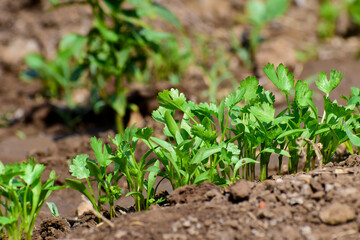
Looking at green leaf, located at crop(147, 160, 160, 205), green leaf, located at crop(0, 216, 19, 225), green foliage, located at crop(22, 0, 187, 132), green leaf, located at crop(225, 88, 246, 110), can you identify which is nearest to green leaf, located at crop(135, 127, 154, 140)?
green leaf, located at crop(147, 160, 160, 205)

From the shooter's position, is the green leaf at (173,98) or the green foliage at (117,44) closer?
the green leaf at (173,98)

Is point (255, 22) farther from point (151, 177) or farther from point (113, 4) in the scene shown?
point (151, 177)

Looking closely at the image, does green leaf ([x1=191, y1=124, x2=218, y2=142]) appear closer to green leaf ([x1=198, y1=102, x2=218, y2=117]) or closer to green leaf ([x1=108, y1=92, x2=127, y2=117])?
green leaf ([x1=198, y1=102, x2=218, y2=117])

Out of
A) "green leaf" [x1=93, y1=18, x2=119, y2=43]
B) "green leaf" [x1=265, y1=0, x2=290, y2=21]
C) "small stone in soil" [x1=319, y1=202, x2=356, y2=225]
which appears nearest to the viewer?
"small stone in soil" [x1=319, y1=202, x2=356, y2=225]

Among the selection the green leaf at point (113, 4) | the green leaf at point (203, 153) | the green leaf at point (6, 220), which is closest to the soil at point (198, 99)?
the green leaf at point (203, 153)

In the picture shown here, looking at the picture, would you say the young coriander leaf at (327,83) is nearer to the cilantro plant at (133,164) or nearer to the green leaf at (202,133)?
the green leaf at (202,133)

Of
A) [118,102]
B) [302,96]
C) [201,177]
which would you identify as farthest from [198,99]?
[201,177]

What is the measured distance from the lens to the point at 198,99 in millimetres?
4016

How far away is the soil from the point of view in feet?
5.82

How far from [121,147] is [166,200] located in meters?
0.31

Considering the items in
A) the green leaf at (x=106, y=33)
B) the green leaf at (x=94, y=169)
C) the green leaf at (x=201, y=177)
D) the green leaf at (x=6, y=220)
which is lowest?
the green leaf at (x=6, y=220)

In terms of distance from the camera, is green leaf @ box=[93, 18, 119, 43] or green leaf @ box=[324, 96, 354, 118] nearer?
green leaf @ box=[324, 96, 354, 118]

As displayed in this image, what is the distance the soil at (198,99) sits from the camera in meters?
1.77

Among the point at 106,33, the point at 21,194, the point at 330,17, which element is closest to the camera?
the point at 21,194
